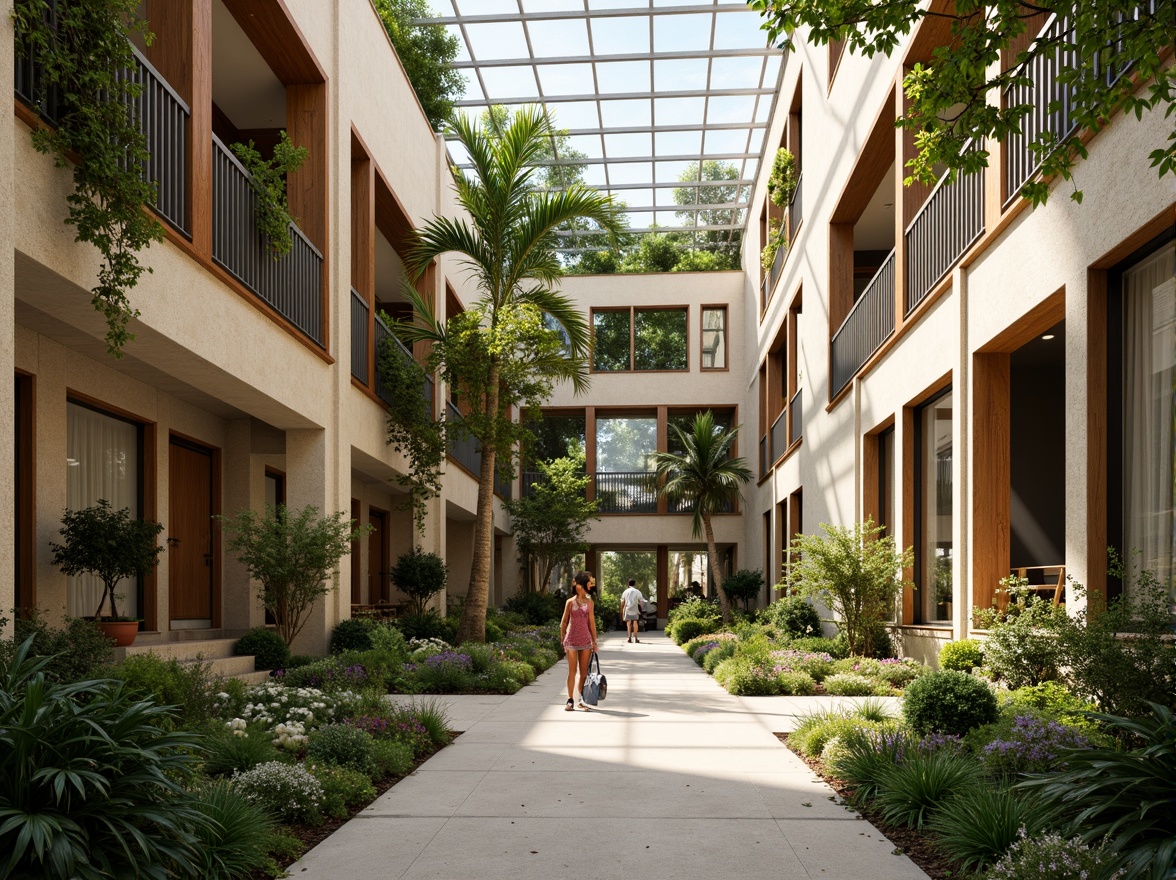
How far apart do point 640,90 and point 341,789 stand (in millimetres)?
20363

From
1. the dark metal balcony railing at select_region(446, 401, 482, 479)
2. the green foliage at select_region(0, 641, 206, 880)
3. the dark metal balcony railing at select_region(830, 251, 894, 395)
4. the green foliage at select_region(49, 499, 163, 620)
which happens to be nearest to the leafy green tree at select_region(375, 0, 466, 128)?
the dark metal balcony railing at select_region(446, 401, 482, 479)

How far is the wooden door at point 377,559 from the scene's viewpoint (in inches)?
805

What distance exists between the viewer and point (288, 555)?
454 inches

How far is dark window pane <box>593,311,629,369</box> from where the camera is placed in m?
33.9

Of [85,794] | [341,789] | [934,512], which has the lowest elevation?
[341,789]

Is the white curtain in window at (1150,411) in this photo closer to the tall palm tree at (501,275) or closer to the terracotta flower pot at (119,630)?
the terracotta flower pot at (119,630)

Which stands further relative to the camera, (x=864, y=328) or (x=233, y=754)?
(x=864, y=328)

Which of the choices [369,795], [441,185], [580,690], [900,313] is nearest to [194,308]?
[369,795]

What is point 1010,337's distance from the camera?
9891mm

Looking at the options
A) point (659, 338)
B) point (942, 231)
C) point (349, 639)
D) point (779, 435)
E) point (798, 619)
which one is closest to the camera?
point (942, 231)

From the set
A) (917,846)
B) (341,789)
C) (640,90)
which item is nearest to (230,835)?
(341,789)

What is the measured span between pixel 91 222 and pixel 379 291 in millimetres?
16335

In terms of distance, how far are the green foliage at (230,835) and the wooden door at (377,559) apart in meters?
15.4

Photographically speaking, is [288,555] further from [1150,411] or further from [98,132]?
[1150,411]
